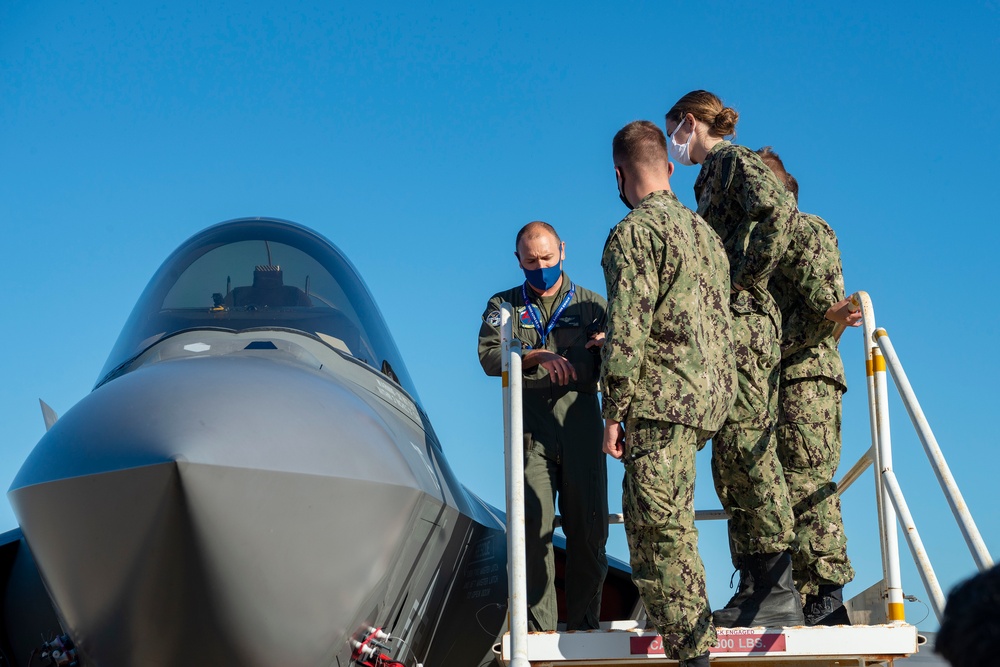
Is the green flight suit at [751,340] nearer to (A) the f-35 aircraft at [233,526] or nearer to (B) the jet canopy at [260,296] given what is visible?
(A) the f-35 aircraft at [233,526]

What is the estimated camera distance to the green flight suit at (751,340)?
13.5ft

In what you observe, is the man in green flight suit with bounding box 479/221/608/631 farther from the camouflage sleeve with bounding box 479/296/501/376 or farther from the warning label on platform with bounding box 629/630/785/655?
the warning label on platform with bounding box 629/630/785/655

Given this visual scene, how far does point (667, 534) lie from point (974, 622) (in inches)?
95.5

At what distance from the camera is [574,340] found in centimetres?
511

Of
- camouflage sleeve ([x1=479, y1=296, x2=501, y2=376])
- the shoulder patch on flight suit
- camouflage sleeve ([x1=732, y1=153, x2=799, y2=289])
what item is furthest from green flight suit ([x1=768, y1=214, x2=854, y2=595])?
camouflage sleeve ([x1=479, y1=296, x2=501, y2=376])

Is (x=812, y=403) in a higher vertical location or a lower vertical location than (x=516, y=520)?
higher

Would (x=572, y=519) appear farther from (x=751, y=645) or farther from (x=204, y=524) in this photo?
(x=204, y=524)

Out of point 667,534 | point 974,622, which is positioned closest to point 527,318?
point 667,534

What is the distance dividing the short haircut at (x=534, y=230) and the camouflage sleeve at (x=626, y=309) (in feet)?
4.19

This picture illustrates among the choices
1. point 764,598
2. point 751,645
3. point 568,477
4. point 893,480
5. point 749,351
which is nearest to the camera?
point 751,645

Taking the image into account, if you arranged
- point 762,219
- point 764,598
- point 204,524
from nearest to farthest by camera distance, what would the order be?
1. point 204,524
2. point 764,598
3. point 762,219

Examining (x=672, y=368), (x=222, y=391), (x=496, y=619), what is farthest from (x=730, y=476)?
(x=222, y=391)

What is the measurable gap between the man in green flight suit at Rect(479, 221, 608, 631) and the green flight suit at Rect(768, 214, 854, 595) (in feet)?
2.98

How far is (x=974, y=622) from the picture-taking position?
1.23 m
